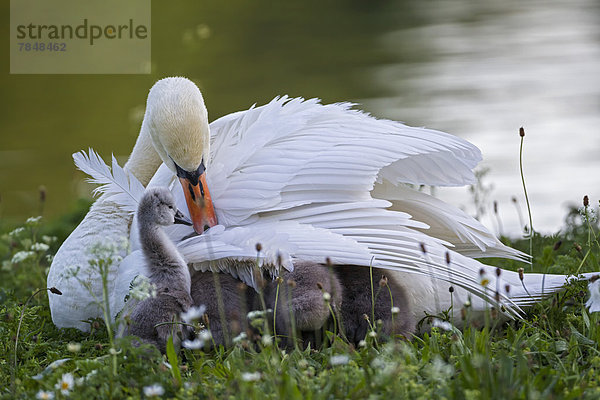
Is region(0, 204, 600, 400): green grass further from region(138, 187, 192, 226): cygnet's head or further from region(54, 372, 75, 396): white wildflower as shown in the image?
region(138, 187, 192, 226): cygnet's head

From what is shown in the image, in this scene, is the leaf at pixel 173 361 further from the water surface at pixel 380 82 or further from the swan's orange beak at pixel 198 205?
the water surface at pixel 380 82

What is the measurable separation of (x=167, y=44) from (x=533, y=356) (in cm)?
1315

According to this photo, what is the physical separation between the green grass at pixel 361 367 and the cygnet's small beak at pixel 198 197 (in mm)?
628

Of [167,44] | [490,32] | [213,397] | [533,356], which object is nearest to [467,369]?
[533,356]

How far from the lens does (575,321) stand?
373 centimetres

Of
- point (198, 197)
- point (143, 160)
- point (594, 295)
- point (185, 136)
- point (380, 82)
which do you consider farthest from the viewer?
point (380, 82)

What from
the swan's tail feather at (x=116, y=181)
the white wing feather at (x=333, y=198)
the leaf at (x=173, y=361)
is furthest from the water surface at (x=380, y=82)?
the leaf at (x=173, y=361)

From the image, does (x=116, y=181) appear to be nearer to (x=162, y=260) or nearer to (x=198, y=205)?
(x=198, y=205)

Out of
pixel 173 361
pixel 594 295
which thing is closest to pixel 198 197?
pixel 173 361

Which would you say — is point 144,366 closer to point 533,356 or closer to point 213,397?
point 213,397

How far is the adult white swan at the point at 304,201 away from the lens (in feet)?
12.2

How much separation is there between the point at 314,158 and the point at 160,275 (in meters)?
0.92

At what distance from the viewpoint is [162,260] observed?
12.3ft

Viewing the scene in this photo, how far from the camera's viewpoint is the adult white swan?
146 inches
